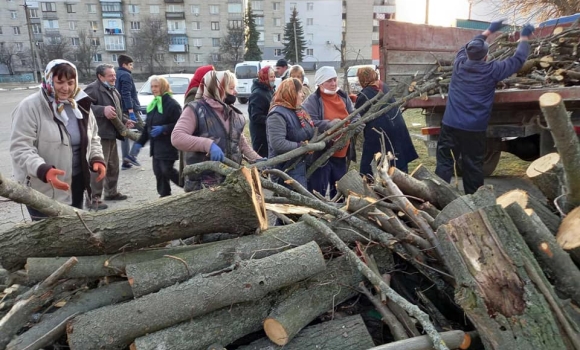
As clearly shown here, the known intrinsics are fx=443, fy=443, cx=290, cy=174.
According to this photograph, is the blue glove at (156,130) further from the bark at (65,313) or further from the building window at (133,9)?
the building window at (133,9)

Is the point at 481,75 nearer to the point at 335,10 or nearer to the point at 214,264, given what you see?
the point at 214,264

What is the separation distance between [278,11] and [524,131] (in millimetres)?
67880

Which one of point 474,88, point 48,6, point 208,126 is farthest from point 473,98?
point 48,6

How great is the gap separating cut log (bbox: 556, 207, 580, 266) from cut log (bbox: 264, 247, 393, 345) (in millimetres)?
1016

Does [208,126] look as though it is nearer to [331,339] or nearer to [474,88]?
[331,339]

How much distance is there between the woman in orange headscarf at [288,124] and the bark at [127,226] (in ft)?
5.62

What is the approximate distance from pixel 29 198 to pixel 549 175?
3481mm

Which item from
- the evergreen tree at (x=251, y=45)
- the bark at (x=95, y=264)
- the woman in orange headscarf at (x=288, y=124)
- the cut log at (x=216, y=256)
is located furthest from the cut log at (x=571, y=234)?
the evergreen tree at (x=251, y=45)

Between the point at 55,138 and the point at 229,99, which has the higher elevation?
the point at 229,99

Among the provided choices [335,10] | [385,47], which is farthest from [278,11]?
[385,47]

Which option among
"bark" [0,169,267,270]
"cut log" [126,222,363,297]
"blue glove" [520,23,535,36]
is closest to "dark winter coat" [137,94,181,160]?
"bark" [0,169,267,270]

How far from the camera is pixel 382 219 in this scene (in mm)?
2834

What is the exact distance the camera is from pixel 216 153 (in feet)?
11.9

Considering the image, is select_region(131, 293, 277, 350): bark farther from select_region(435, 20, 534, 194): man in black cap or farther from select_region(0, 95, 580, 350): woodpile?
select_region(435, 20, 534, 194): man in black cap
